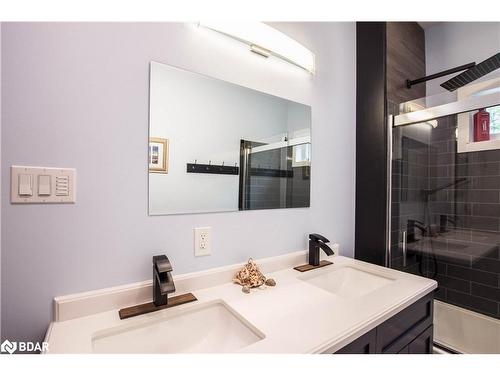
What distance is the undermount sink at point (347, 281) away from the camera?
1113 mm

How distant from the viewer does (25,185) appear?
2.13 ft

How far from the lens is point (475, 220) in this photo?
161 cm

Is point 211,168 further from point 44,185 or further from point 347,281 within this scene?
point 347,281

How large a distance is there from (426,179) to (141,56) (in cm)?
193

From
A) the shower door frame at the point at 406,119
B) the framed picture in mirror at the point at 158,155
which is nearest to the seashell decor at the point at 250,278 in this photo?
the framed picture in mirror at the point at 158,155

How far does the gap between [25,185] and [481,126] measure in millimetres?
2295

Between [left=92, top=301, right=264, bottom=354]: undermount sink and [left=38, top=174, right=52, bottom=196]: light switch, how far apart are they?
43 centimetres

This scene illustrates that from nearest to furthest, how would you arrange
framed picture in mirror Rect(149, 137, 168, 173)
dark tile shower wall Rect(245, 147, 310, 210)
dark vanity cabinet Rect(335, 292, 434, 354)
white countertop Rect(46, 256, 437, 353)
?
1. white countertop Rect(46, 256, 437, 353)
2. dark vanity cabinet Rect(335, 292, 434, 354)
3. framed picture in mirror Rect(149, 137, 168, 173)
4. dark tile shower wall Rect(245, 147, 310, 210)

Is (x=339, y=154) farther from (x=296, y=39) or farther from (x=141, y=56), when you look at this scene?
(x=141, y=56)

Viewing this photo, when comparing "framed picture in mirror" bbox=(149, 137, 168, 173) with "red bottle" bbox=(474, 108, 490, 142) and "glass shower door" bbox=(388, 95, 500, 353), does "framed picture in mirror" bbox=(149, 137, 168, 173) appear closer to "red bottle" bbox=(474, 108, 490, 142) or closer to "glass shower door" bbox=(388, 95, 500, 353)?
"glass shower door" bbox=(388, 95, 500, 353)

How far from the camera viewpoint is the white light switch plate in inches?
25.2

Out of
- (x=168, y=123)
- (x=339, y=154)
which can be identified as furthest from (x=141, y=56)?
(x=339, y=154)

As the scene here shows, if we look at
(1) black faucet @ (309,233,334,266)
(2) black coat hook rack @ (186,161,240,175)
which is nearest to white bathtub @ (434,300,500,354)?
(1) black faucet @ (309,233,334,266)
